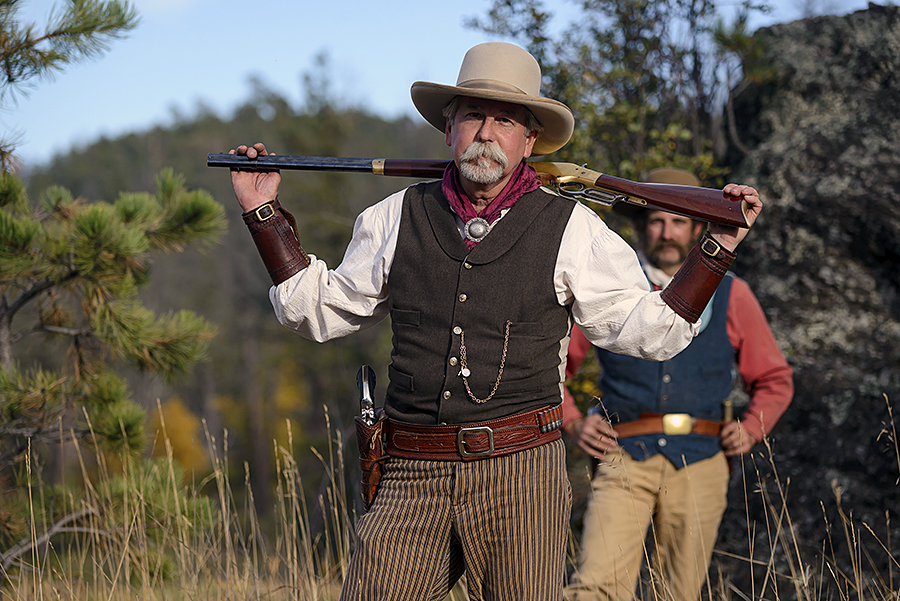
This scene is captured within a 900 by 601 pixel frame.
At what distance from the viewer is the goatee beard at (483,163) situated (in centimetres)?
253

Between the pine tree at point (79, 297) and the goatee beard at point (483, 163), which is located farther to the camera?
the pine tree at point (79, 297)

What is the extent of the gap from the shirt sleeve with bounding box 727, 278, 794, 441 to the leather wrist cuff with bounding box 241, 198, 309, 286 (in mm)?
2043

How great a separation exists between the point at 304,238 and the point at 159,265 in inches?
441

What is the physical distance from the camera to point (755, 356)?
3631mm

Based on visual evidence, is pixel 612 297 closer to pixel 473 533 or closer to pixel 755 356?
pixel 473 533

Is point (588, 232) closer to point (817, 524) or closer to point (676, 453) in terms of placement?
point (676, 453)

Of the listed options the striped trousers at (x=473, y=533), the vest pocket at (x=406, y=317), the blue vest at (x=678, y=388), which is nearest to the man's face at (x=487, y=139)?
the vest pocket at (x=406, y=317)

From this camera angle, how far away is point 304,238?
2741 centimetres

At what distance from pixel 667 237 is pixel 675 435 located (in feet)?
2.88

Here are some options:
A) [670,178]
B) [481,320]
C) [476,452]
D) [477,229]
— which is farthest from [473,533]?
[670,178]

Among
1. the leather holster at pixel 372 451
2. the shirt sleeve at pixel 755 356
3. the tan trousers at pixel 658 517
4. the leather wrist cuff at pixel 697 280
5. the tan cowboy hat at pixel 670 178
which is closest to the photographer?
the leather wrist cuff at pixel 697 280

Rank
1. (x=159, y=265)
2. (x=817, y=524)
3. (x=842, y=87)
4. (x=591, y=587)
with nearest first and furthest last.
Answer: (x=591, y=587) → (x=817, y=524) → (x=842, y=87) → (x=159, y=265)

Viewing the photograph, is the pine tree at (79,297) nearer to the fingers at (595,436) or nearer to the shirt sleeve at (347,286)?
the shirt sleeve at (347,286)

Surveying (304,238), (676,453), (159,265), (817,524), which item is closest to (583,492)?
(817,524)
